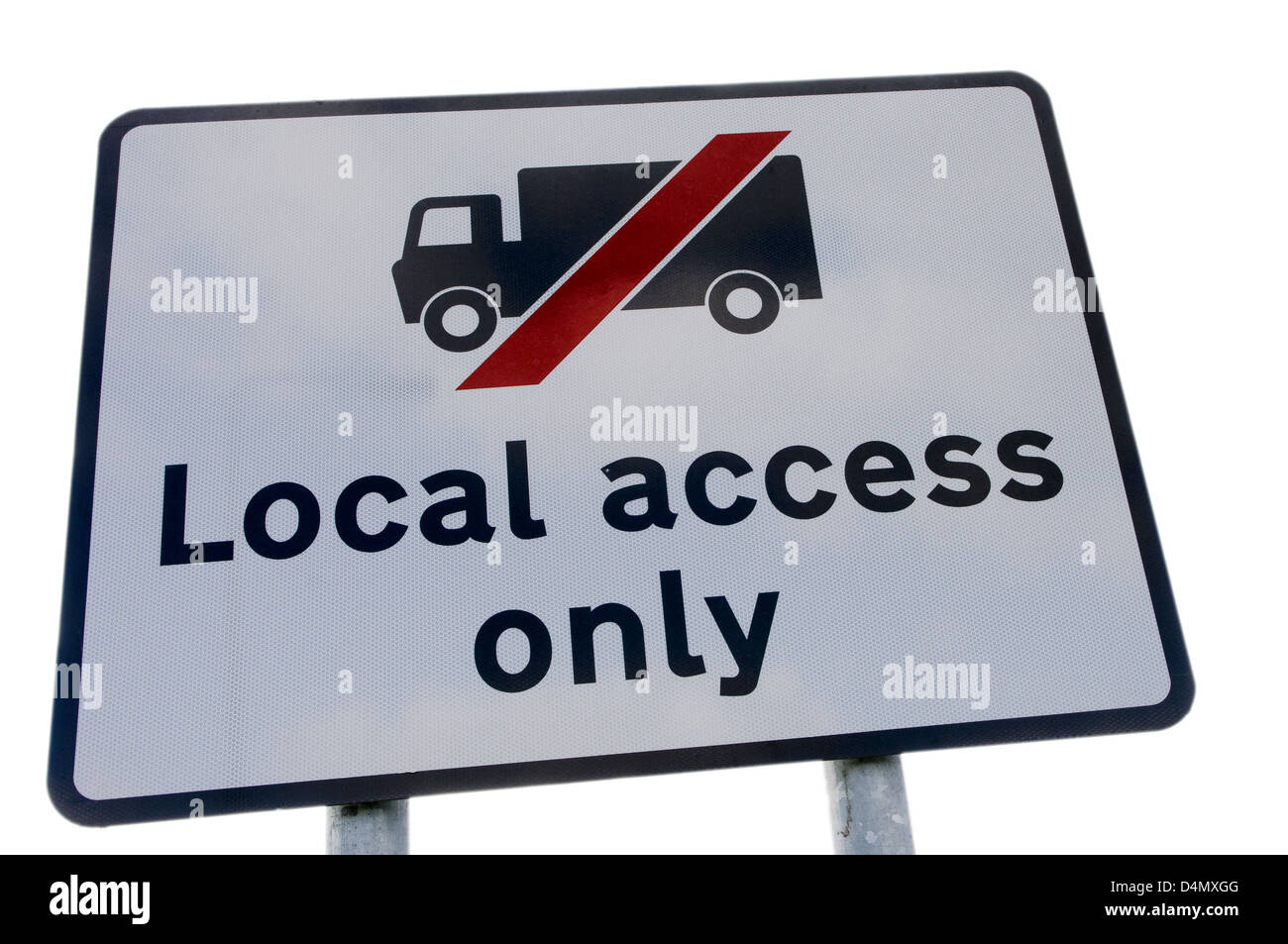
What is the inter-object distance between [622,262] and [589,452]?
1.25 ft

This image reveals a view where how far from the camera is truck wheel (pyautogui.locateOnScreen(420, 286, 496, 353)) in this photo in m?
1.71

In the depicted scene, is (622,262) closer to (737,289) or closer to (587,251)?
(587,251)

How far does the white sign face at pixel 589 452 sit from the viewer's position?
144 centimetres

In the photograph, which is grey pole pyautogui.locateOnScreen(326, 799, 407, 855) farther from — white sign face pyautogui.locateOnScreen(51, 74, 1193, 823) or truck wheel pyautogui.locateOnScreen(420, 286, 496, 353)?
truck wheel pyautogui.locateOnScreen(420, 286, 496, 353)

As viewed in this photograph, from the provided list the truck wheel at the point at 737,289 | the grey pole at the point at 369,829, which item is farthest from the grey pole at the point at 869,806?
the truck wheel at the point at 737,289

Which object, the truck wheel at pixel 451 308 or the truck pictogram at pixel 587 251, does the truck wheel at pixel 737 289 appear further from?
the truck wheel at pixel 451 308

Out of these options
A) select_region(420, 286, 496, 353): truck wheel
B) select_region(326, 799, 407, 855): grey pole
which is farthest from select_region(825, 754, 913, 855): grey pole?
select_region(420, 286, 496, 353): truck wheel

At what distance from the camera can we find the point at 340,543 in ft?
5.08

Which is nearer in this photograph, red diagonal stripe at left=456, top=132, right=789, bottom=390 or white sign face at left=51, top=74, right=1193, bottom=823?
→ white sign face at left=51, top=74, right=1193, bottom=823

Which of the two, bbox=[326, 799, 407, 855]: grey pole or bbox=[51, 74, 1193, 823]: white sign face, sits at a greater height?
bbox=[51, 74, 1193, 823]: white sign face

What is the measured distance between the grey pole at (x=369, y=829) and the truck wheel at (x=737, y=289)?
94 centimetres
